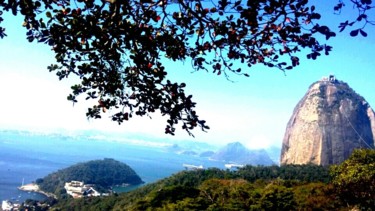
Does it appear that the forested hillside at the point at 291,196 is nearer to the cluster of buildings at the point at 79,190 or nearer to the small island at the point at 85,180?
the cluster of buildings at the point at 79,190

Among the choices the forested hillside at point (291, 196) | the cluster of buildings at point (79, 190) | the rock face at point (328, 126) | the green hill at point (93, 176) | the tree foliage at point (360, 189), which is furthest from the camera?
the rock face at point (328, 126)

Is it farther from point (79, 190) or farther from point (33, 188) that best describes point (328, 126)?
point (33, 188)

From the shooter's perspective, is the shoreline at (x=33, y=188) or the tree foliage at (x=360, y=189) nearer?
the tree foliage at (x=360, y=189)

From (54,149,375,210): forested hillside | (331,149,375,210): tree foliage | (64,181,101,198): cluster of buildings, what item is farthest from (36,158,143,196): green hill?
(331,149,375,210): tree foliage

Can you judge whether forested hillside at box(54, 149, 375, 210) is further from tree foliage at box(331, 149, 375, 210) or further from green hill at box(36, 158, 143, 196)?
green hill at box(36, 158, 143, 196)

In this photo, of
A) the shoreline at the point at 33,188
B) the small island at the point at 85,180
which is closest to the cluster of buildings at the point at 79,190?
the small island at the point at 85,180

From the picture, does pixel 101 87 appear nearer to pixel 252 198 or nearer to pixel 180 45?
pixel 180 45

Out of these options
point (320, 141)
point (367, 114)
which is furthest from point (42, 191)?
point (367, 114)

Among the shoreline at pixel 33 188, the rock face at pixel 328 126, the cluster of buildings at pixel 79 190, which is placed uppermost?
the rock face at pixel 328 126
